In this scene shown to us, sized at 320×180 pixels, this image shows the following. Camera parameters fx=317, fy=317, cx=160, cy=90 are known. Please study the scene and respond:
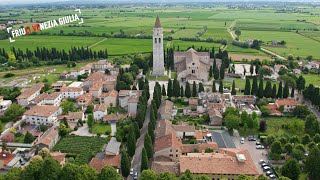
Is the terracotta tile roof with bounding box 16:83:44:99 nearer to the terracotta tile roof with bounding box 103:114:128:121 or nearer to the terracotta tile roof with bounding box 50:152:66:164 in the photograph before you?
the terracotta tile roof with bounding box 103:114:128:121

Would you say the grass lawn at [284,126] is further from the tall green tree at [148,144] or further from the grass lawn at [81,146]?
the grass lawn at [81,146]

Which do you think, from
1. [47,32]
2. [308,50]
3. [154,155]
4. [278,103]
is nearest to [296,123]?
[278,103]

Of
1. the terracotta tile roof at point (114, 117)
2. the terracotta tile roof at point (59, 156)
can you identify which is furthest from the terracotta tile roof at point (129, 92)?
the terracotta tile roof at point (59, 156)

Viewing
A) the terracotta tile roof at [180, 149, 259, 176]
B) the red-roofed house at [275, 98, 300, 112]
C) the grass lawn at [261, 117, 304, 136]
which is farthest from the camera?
the red-roofed house at [275, 98, 300, 112]

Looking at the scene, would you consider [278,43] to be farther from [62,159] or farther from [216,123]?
[62,159]

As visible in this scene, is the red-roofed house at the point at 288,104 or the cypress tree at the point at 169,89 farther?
the cypress tree at the point at 169,89

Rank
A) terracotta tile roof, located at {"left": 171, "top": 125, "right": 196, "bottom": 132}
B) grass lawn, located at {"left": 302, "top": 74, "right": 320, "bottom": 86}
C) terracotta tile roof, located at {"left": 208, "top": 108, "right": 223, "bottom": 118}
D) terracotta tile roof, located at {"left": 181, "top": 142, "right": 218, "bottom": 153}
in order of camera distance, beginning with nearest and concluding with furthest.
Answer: terracotta tile roof, located at {"left": 181, "top": 142, "right": 218, "bottom": 153}
terracotta tile roof, located at {"left": 171, "top": 125, "right": 196, "bottom": 132}
terracotta tile roof, located at {"left": 208, "top": 108, "right": 223, "bottom": 118}
grass lawn, located at {"left": 302, "top": 74, "right": 320, "bottom": 86}

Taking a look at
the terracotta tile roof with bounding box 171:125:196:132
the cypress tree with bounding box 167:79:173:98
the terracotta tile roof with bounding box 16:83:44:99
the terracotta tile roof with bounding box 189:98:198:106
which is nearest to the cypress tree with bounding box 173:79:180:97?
the cypress tree with bounding box 167:79:173:98
